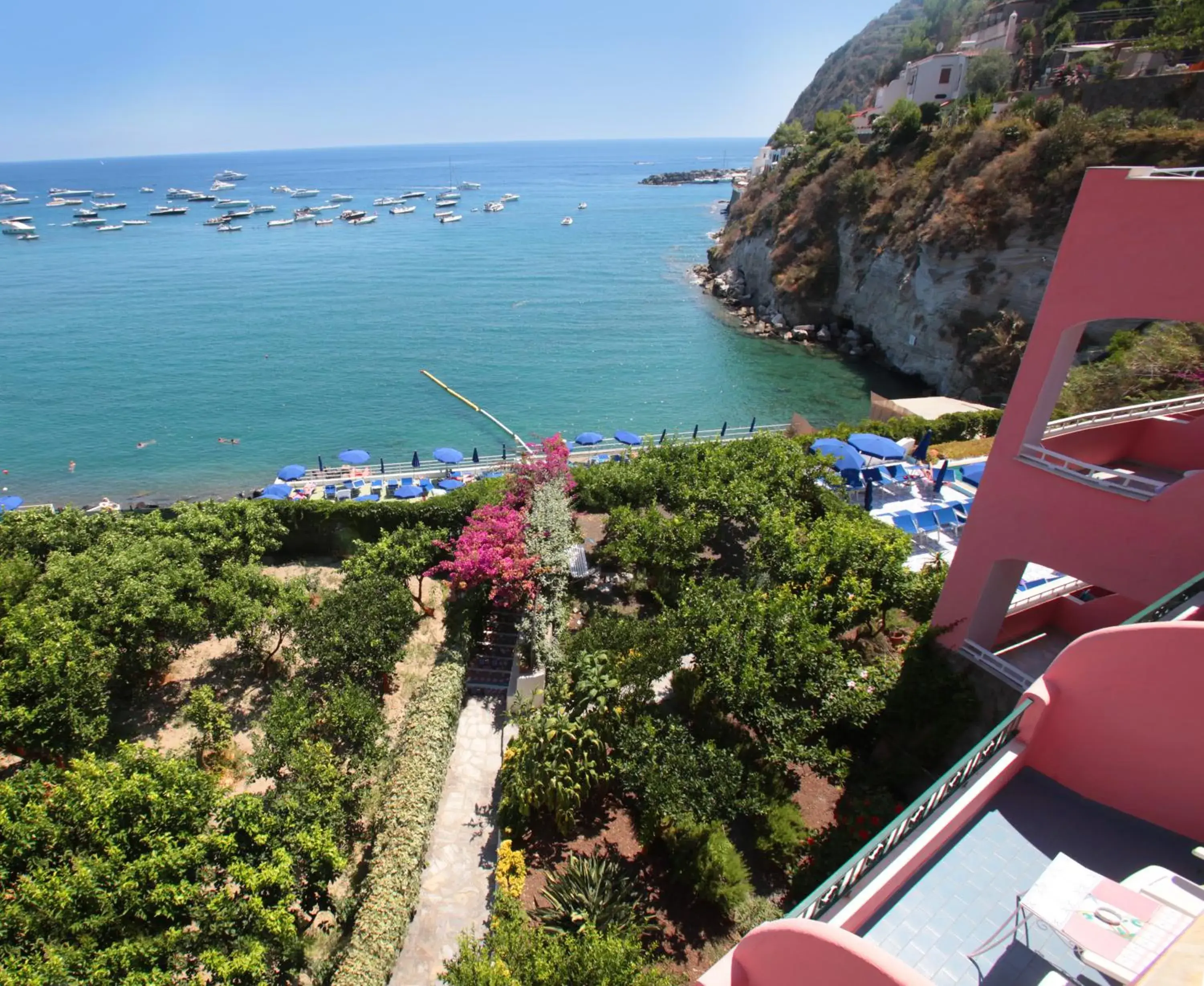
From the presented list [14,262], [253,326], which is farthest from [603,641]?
[14,262]

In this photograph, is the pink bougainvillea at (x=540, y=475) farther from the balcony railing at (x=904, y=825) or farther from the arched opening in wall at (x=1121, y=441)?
the balcony railing at (x=904, y=825)

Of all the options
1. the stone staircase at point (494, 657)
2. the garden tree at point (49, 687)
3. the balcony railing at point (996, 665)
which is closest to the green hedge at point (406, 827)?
the stone staircase at point (494, 657)

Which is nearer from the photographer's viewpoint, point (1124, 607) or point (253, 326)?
point (1124, 607)

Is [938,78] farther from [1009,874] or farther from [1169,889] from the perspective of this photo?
[1169,889]

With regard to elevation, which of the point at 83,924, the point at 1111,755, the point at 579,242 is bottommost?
the point at 83,924

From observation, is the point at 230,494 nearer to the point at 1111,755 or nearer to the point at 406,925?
the point at 406,925

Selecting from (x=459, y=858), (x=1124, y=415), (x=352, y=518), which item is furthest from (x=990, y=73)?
(x=459, y=858)
